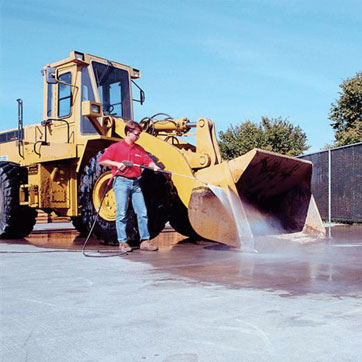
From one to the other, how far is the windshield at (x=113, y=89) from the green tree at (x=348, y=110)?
21.2 metres

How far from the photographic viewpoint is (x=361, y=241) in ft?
25.8

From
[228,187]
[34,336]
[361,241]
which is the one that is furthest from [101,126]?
[34,336]

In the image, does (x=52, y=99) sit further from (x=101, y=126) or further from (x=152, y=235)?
(x=152, y=235)

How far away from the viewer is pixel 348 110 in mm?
29250

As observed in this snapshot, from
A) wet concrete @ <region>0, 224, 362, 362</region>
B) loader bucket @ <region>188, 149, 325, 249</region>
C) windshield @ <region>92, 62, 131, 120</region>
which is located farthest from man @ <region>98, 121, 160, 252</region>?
windshield @ <region>92, 62, 131, 120</region>

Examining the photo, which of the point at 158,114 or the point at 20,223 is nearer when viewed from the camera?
the point at 158,114

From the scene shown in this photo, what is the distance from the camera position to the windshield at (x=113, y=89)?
28.2ft

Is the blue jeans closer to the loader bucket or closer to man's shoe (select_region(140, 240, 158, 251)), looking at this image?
man's shoe (select_region(140, 240, 158, 251))

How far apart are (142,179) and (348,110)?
2484cm

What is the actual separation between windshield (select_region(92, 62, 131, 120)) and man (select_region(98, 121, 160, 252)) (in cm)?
193

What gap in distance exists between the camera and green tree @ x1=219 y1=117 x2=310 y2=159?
3497cm

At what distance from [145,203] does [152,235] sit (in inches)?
Answer: 19.0

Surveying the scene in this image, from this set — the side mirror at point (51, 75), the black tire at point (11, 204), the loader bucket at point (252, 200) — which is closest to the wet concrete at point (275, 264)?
the loader bucket at point (252, 200)

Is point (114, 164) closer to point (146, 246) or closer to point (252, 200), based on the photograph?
point (146, 246)
